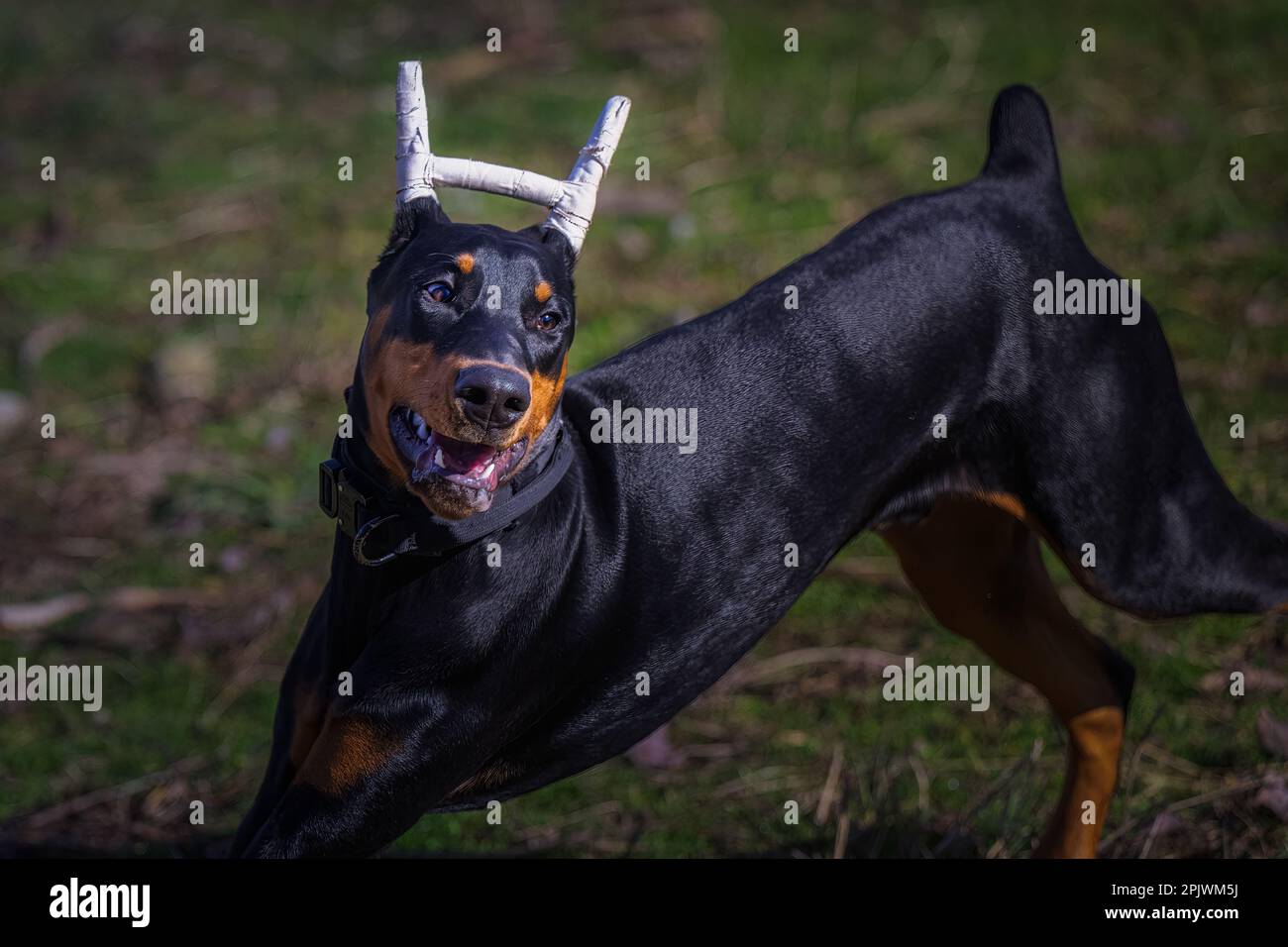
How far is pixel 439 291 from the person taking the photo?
3195mm

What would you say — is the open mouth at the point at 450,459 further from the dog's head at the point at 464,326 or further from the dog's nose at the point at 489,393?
the dog's nose at the point at 489,393

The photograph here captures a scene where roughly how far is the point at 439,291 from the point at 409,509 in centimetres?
44

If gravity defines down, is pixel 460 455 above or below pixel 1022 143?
below

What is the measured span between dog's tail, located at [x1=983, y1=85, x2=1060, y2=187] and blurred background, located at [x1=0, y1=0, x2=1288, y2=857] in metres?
1.65

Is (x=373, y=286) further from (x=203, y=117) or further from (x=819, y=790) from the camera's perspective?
(x=203, y=117)

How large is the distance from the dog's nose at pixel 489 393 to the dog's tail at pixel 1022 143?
163cm

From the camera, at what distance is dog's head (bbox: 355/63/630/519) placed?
9.96 feet

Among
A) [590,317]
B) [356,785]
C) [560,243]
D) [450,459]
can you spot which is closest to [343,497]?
[450,459]

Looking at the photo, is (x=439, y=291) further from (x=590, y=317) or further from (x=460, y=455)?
(x=590, y=317)

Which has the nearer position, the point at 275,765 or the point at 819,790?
the point at 275,765

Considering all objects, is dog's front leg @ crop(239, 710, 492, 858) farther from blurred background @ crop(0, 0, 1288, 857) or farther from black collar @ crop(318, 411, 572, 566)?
blurred background @ crop(0, 0, 1288, 857)

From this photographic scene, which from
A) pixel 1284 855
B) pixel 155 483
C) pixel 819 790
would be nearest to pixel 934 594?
pixel 819 790

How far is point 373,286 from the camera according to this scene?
341 centimetres
